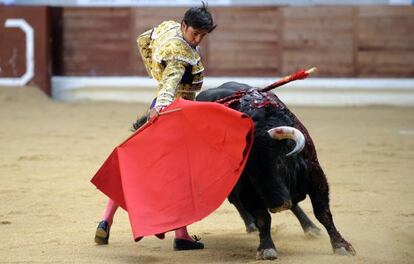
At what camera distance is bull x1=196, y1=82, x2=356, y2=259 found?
3.83 m

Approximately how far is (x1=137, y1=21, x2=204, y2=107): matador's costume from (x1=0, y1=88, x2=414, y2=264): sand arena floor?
740 millimetres

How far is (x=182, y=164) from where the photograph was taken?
3959mm

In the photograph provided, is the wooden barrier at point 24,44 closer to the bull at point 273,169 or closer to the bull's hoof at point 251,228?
the bull's hoof at point 251,228

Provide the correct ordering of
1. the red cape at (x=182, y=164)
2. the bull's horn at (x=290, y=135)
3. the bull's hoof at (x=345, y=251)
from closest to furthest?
the bull's horn at (x=290, y=135)
the red cape at (x=182, y=164)
the bull's hoof at (x=345, y=251)

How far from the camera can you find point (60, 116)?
1010 cm

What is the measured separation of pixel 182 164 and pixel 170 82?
37 cm

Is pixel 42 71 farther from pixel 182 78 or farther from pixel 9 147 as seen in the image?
pixel 182 78

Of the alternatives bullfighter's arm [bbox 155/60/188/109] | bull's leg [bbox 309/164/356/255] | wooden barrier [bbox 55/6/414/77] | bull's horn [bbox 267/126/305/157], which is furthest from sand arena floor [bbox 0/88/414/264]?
wooden barrier [bbox 55/6/414/77]

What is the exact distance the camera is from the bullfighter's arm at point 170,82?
4.00 meters

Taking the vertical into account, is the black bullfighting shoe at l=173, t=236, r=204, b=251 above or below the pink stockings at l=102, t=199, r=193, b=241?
below

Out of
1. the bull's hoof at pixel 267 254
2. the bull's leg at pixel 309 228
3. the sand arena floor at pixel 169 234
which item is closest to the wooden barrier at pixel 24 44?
the sand arena floor at pixel 169 234

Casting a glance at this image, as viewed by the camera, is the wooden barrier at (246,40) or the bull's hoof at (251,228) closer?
the bull's hoof at (251,228)

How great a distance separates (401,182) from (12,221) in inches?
107

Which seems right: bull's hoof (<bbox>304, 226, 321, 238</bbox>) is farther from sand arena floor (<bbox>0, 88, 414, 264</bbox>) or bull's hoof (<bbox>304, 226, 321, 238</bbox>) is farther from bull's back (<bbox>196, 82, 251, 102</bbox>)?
bull's back (<bbox>196, 82, 251, 102</bbox>)
